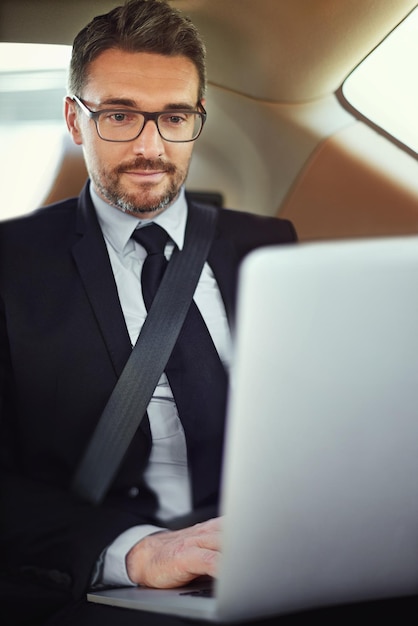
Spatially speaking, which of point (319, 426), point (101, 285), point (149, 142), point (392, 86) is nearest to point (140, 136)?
point (149, 142)

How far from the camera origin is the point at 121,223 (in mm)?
1296

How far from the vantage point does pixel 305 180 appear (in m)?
1.43

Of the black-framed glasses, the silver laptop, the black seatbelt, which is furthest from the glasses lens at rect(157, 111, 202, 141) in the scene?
the silver laptop

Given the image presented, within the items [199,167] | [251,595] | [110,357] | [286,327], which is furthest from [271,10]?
[251,595]

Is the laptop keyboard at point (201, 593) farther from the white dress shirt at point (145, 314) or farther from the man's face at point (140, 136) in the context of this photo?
the man's face at point (140, 136)

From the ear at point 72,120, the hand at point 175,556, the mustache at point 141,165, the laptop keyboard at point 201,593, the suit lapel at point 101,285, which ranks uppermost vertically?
the ear at point 72,120

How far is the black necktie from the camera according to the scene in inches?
50.4

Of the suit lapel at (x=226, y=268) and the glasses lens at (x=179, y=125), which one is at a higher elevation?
the glasses lens at (x=179, y=125)

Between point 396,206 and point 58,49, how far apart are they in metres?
0.65

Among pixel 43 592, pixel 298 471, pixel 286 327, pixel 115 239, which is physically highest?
pixel 115 239

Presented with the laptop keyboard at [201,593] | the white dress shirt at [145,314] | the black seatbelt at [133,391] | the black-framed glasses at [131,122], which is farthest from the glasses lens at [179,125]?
the laptop keyboard at [201,593]

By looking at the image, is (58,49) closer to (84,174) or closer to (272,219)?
(84,174)

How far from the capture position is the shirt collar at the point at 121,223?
1.29 metres

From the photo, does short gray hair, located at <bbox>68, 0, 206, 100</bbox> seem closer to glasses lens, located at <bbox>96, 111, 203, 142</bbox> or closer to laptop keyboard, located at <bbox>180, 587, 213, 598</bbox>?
glasses lens, located at <bbox>96, 111, 203, 142</bbox>
